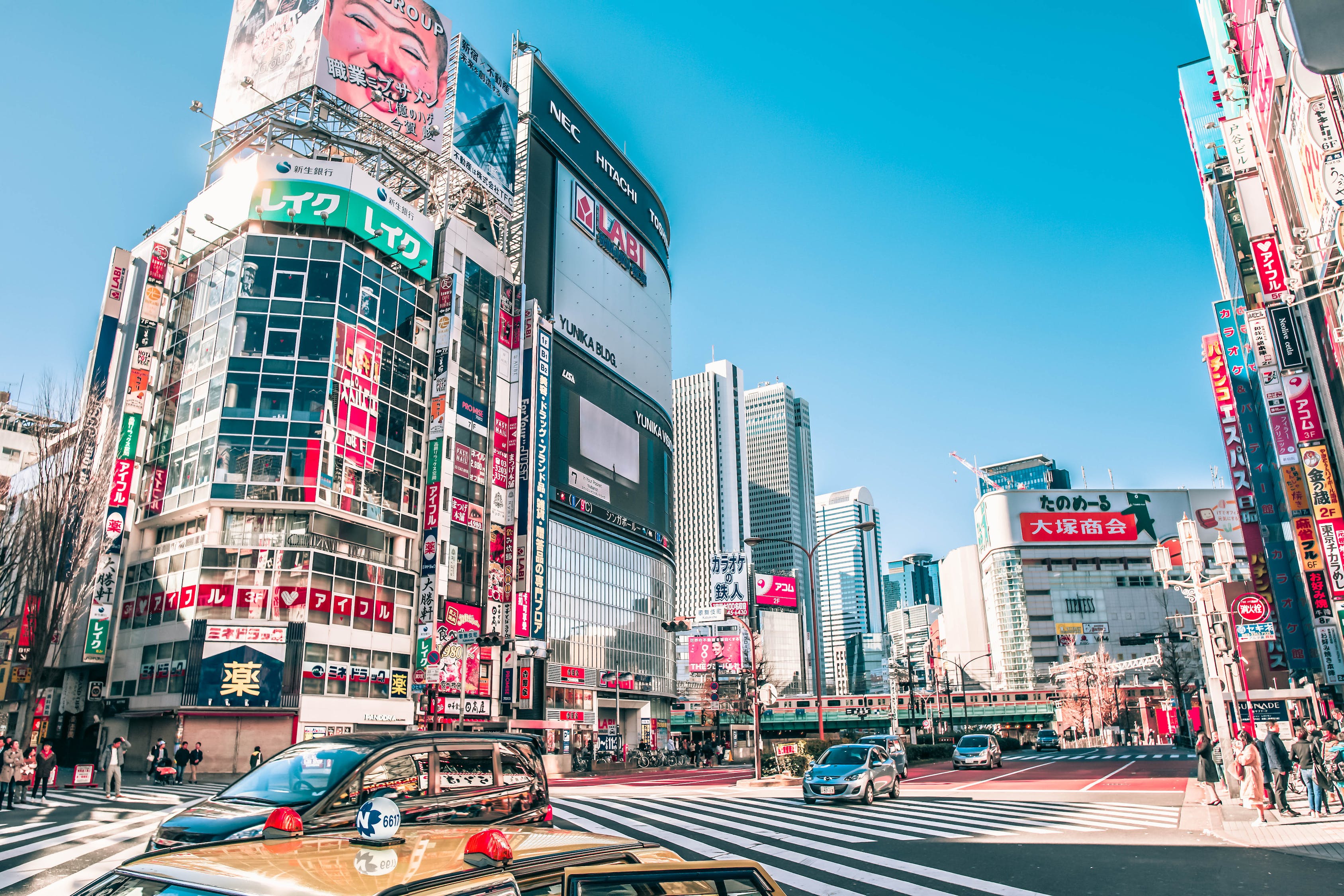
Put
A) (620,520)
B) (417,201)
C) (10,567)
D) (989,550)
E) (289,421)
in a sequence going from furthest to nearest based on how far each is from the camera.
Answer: (989,550), (620,520), (417,201), (289,421), (10,567)

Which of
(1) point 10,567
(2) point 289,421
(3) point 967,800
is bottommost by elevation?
(3) point 967,800

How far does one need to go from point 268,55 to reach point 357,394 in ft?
75.4

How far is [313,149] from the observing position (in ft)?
168

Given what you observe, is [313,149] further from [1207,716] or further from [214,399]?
[1207,716]

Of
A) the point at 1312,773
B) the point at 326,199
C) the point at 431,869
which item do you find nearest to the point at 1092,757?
the point at 1312,773

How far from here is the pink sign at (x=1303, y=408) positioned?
4459 cm

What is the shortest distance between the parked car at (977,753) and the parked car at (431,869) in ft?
120

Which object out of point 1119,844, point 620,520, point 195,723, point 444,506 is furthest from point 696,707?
point 1119,844

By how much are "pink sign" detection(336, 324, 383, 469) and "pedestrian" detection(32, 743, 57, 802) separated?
20.2 m

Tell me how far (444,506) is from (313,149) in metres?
23.4

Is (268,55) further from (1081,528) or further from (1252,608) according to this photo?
(1081,528)

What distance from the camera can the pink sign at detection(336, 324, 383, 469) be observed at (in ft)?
142

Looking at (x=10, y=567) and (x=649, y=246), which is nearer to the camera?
(x=10, y=567)

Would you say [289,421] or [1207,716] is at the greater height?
[289,421]
